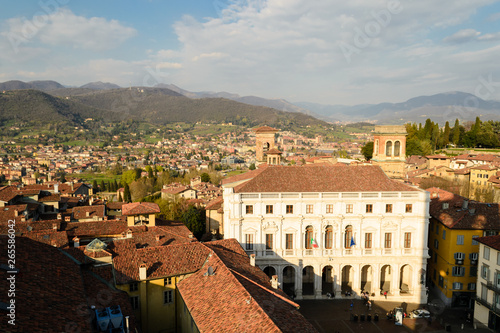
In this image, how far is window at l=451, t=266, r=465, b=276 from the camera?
1538 inches

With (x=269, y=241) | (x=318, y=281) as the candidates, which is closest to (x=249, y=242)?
(x=269, y=241)

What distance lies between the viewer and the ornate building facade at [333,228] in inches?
1543

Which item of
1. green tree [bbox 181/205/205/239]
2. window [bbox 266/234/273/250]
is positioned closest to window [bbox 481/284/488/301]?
window [bbox 266/234/273/250]

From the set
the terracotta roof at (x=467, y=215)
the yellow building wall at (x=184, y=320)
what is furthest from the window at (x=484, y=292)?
the yellow building wall at (x=184, y=320)

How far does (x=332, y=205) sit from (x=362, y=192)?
3.58m

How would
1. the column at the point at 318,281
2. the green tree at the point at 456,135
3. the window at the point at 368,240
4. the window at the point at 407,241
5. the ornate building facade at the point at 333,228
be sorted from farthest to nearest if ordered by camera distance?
the green tree at the point at 456,135 < the window at the point at 407,241 < the window at the point at 368,240 < the column at the point at 318,281 < the ornate building facade at the point at 333,228

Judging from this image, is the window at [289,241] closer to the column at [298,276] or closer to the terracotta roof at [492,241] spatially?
the column at [298,276]

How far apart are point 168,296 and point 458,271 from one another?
3153 cm

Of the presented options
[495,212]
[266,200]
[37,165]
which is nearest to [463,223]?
[495,212]

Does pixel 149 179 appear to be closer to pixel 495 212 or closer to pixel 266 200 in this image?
pixel 266 200

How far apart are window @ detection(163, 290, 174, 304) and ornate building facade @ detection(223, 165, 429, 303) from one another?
12.7m

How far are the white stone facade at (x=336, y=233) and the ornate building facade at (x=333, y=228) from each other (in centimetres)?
10

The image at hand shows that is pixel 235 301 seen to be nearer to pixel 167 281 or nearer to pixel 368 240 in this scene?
pixel 167 281

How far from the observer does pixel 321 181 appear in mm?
40969
